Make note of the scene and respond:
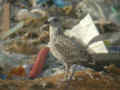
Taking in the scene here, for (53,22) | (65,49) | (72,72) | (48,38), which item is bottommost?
(72,72)

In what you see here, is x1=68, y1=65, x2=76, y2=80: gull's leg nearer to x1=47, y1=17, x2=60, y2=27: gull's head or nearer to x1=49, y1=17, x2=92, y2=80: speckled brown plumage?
x1=49, y1=17, x2=92, y2=80: speckled brown plumage

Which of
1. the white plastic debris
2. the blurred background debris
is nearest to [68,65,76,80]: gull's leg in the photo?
the blurred background debris

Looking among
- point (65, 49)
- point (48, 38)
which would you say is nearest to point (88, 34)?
point (48, 38)

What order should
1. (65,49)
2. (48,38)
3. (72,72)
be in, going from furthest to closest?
(48,38) → (72,72) → (65,49)

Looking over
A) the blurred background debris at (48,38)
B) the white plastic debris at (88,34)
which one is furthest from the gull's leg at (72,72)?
the white plastic debris at (88,34)

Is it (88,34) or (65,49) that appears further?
(88,34)

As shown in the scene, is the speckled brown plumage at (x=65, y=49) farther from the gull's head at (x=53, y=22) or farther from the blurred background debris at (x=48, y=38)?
the blurred background debris at (x=48, y=38)

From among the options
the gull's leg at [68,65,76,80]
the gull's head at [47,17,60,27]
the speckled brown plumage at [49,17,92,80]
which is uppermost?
the gull's head at [47,17,60,27]

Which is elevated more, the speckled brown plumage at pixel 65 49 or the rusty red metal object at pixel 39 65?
the speckled brown plumage at pixel 65 49

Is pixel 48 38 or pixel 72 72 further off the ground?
pixel 48 38

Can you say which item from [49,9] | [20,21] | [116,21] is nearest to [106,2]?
[116,21]

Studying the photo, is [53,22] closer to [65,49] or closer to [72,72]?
[65,49]

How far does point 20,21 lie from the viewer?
318 cm

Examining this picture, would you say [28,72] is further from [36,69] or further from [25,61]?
[25,61]
